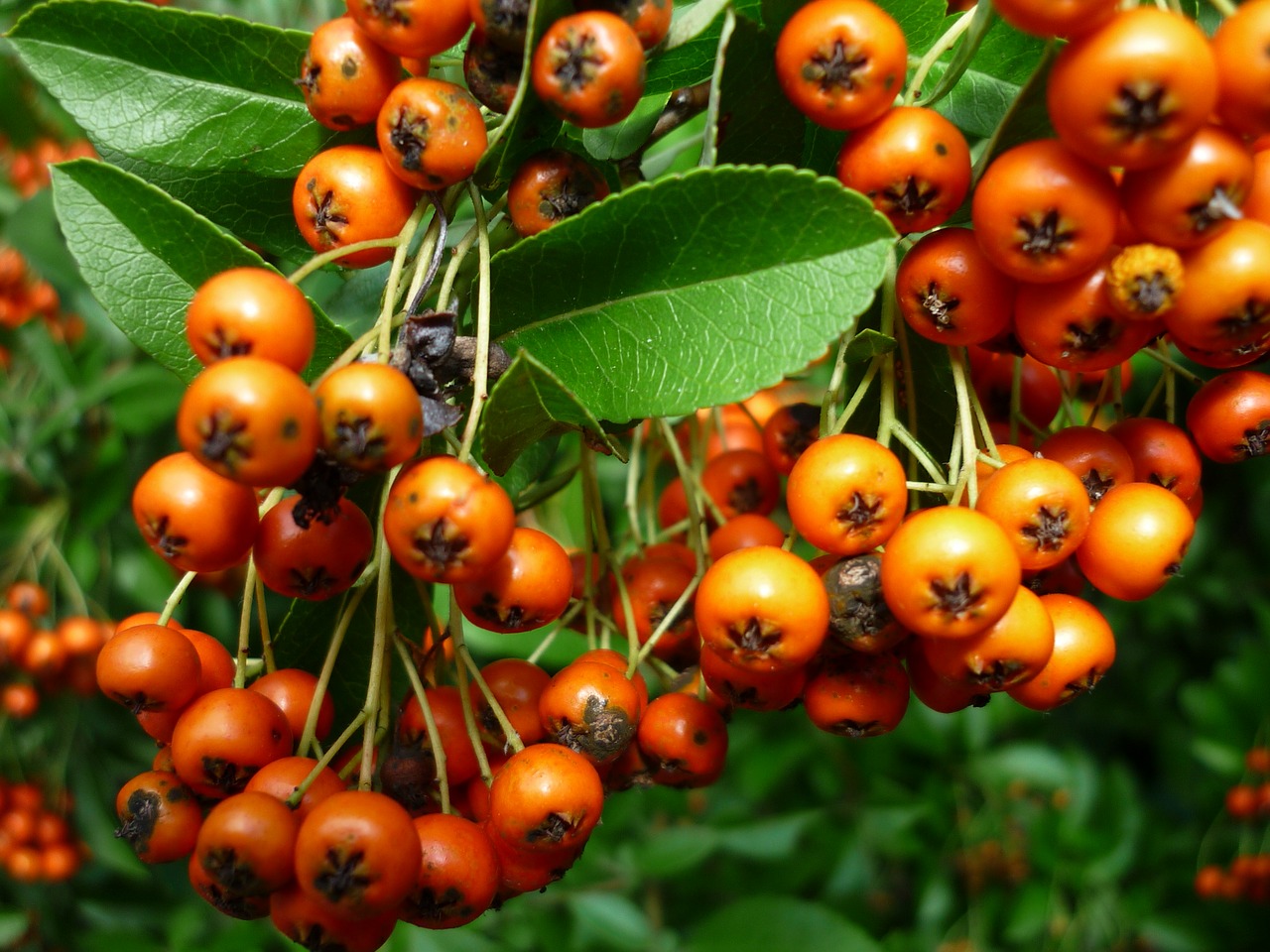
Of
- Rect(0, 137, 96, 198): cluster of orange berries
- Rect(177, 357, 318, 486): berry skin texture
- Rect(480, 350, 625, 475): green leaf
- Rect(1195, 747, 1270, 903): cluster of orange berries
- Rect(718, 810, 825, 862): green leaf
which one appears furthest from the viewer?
Rect(0, 137, 96, 198): cluster of orange berries

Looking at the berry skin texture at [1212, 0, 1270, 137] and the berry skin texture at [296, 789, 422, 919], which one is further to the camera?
the berry skin texture at [296, 789, 422, 919]

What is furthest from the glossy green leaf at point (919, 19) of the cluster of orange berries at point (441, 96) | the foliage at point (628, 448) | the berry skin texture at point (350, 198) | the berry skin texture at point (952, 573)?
the berry skin texture at point (952, 573)

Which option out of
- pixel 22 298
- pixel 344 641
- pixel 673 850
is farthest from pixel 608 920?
pixel 22 298

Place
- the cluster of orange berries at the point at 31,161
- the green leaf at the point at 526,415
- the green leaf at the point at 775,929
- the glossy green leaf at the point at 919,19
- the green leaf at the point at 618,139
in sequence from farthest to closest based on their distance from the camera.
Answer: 1. the cluster of orange berries at the point at 31,161
2. the green leaf at the point at 775,929
3. the green leaf at the point at 618,139
4. the glossy green leaf at the point at 919,19
5. the green leaf at the point at 526,415

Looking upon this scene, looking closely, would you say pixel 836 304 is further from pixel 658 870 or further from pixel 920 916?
pixel 920 916

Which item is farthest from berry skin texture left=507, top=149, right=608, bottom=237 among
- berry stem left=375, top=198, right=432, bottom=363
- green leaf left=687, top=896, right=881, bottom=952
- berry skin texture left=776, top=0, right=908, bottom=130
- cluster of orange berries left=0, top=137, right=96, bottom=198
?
cluster of orange berries left=0, top=137, right=96, bottom=198

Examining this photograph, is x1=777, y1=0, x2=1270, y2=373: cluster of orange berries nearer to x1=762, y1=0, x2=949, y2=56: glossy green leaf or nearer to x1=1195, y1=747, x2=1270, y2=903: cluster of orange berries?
x1=762, y1=0, x2=949, y2=56: glossy green leaf

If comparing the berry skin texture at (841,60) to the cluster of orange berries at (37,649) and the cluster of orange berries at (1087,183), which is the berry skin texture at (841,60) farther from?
the cluster of orange berries at (37,649)
